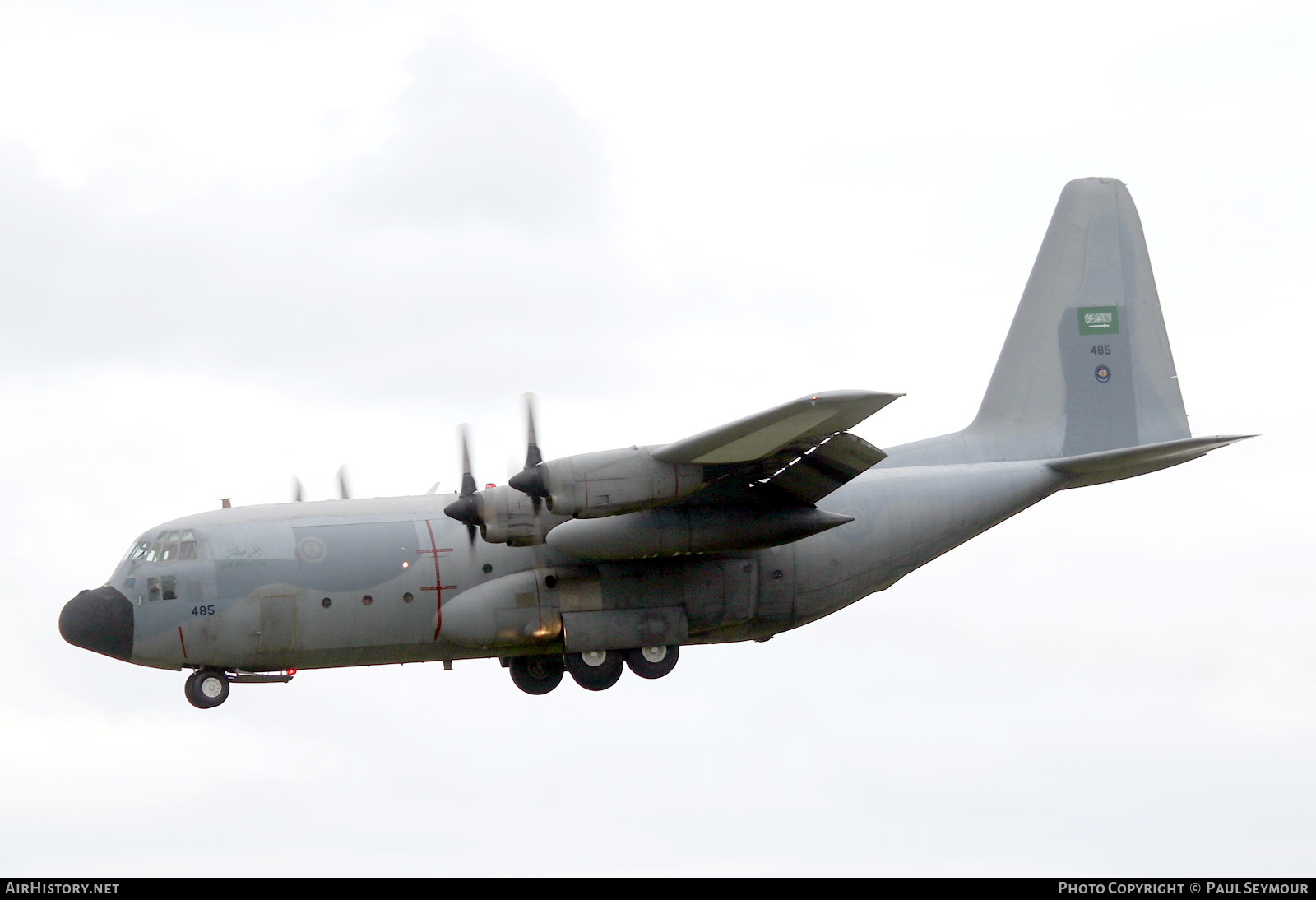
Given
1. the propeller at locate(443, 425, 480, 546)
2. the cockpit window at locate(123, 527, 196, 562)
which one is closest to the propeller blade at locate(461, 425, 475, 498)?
the propeller at locate(443, 425, 480, 546)

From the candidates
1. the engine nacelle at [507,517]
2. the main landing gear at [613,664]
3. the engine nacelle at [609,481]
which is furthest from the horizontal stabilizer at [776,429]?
the main landing gear at [613,664]

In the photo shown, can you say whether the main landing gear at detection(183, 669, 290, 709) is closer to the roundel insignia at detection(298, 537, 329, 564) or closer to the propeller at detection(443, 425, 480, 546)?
the roundel insignia at detection(298, 537, 329, 564)

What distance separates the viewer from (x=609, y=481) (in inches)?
788

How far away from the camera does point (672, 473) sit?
20109 mm

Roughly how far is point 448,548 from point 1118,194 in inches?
481

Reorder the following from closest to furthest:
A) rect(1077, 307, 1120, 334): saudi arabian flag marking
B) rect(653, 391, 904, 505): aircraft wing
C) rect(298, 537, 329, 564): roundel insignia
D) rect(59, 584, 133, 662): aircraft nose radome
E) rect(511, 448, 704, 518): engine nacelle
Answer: rect(653, 391, 904, 505): aircraft wing
rect(511, 448, 704, 518): engine nacelle
rect(59, 584, 133, 662): aircraft nose radome
rect(298, 537, 329, 564): roundel insignia
rect(1077, 307, 1120, 334): saudi arabian flag marking

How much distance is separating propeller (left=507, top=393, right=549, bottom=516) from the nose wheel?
503 cm

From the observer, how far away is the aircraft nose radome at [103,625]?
71.4 feet

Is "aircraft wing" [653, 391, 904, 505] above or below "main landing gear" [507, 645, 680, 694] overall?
above

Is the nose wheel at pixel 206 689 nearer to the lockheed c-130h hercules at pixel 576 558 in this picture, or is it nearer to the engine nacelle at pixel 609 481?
the lockheed c-130h hercules at pixel 576 558

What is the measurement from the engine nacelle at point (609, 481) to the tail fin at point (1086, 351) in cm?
701

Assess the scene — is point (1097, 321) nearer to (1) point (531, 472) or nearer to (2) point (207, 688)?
(1) point (531, 472)

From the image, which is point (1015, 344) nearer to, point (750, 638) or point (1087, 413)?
point (1087, 413)

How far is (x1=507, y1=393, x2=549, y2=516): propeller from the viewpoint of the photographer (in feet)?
66.3
